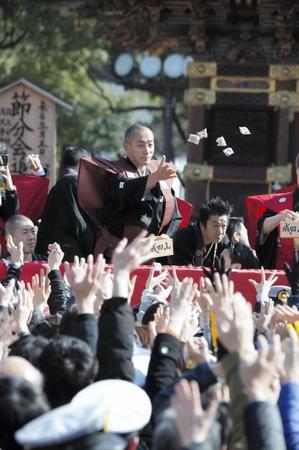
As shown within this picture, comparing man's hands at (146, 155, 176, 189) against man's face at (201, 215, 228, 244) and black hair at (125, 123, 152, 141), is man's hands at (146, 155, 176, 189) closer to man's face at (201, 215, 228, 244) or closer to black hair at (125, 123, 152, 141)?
black hair at (125, 123, 152, 141)

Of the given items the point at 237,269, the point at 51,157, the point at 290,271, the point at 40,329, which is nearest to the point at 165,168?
the point at 237,269

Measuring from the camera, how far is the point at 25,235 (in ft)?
27.3

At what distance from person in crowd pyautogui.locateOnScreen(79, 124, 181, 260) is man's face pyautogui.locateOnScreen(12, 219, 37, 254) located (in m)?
0.43

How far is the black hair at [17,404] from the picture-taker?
3586 millimetres

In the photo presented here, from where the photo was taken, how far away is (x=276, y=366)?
3.70 metres

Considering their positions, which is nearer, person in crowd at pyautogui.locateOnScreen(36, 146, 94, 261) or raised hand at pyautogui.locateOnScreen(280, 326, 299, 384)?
raised hand at pyautogui.locateOnScreen(280, 326, 299, 384)

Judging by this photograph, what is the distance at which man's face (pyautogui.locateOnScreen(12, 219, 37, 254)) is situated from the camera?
8.31 m

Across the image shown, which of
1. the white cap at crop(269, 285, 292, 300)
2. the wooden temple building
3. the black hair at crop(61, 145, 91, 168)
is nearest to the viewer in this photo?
the white cap at crop(269, 285, 292, 300)

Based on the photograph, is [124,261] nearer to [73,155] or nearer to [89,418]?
[89,418]

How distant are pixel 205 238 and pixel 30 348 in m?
4.19

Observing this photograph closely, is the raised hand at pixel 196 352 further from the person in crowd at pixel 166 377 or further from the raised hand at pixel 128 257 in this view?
the raised hand at pixel 128 257

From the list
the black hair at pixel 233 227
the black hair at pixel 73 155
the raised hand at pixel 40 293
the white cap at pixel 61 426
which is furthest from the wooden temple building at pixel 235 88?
the white cap at pixel 61 426

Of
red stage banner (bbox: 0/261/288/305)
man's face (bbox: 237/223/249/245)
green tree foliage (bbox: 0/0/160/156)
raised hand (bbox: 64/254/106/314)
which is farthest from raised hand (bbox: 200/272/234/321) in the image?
green tree foliage (bbox: 0/0/160/156)

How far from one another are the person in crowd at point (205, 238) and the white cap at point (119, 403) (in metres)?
4.39
